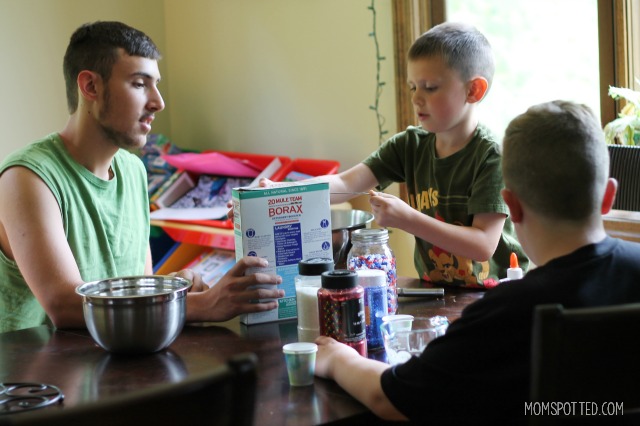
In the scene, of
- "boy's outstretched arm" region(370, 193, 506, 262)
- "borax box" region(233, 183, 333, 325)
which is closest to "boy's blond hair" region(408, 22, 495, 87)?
"boy's outstretched arm" region(370, 193, 506, 262)

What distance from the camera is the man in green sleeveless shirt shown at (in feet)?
6.01

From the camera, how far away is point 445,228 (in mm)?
1987

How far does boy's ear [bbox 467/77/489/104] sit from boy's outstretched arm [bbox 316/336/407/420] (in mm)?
923

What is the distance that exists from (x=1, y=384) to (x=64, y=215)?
0.70m

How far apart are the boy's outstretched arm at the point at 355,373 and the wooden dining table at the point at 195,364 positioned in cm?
2

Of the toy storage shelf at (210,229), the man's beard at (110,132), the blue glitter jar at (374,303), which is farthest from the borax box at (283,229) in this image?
the toy storage shelf at (210,229)

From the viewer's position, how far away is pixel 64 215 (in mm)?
2061

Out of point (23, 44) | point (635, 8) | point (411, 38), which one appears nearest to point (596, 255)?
point (635, 8)

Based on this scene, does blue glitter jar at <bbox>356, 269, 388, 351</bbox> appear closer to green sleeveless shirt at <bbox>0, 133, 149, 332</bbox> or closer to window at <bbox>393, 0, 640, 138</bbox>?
green sleeveless shirt at <bbox>0, 133, 149, 332</bbox>

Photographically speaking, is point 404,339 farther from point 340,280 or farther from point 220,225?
point 220,225

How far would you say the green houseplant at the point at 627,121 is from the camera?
8.25ft

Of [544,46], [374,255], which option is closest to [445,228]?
[374,255]

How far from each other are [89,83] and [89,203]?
13.6 inches

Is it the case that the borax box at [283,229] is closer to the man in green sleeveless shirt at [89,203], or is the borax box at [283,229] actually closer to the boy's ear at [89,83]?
the man in green sleeveless shirt at [89,203]
